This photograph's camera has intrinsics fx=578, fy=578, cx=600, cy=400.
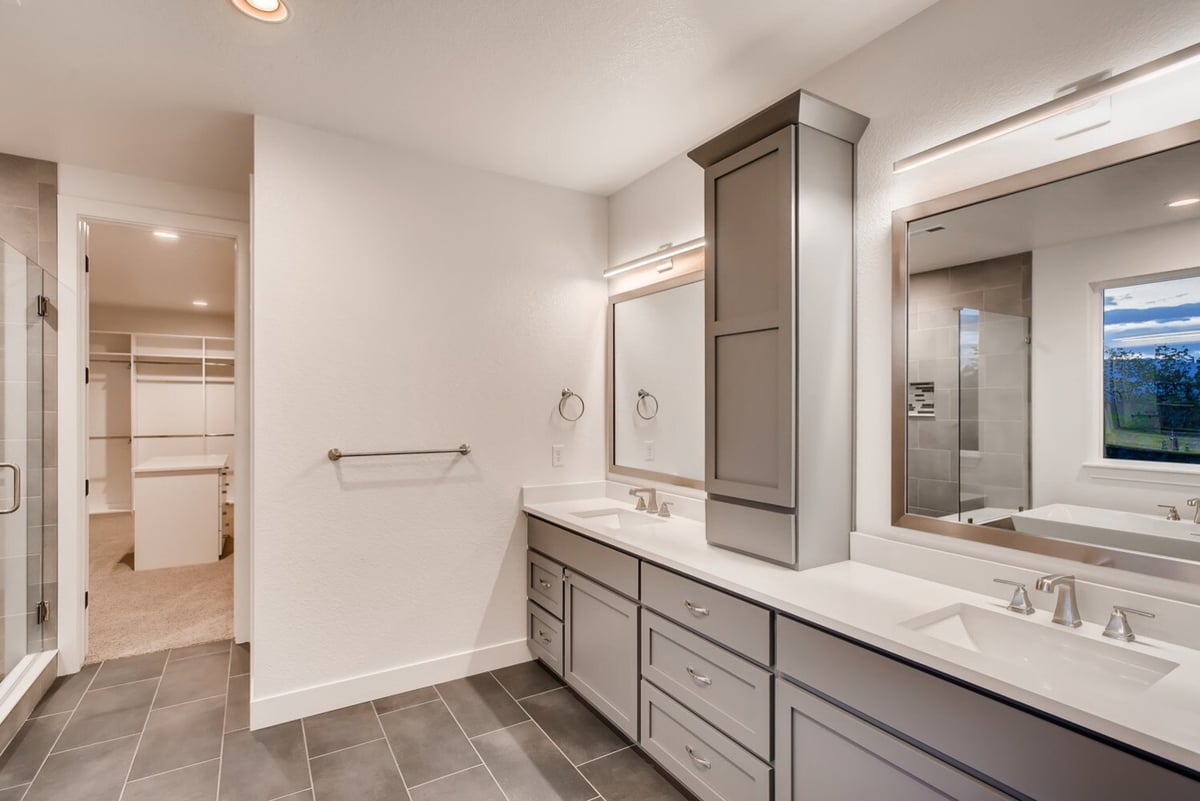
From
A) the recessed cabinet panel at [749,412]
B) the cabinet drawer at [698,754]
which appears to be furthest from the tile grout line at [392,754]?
the recessed cabinet panel at [749,412]

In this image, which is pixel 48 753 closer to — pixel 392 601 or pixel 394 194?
pixel 392 601

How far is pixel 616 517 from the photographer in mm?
3002

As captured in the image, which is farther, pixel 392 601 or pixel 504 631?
pixel 504 631

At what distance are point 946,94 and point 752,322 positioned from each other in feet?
2.89

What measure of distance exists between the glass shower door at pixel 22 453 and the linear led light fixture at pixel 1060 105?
11.8 ft

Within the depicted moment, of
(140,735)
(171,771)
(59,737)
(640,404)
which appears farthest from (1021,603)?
(59,737)

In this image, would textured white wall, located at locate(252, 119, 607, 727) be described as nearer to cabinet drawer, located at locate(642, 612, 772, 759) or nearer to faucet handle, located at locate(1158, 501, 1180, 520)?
cabinet drawer, located at locate(642, 612, 772, 759)

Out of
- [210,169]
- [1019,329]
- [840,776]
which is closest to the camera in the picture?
[840,776]

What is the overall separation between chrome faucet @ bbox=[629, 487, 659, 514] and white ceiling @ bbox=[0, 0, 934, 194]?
1.67m

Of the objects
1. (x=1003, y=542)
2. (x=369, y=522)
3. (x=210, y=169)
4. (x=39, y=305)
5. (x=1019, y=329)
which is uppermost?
(x=210, y=169)

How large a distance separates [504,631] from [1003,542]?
2.34 metres

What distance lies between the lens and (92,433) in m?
7.14

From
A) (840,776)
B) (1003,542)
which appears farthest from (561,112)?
(840,776)

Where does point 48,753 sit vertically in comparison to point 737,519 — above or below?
below
